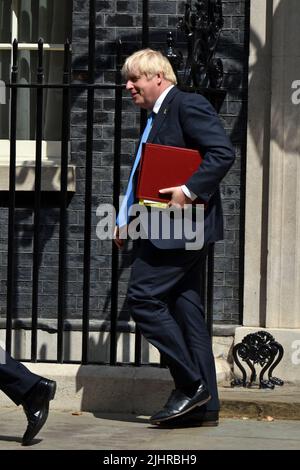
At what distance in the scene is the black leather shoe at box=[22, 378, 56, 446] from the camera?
6266 mm

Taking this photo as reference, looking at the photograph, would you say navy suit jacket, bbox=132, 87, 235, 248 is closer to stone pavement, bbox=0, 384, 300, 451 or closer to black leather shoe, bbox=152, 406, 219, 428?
black leather shoe, bbox=152, 406, 219, 428

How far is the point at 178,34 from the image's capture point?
8492 millimetres

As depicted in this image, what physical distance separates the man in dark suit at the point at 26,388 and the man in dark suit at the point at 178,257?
0.69 metres

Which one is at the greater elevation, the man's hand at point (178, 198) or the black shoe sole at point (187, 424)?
the man's hand at point (178, 198)

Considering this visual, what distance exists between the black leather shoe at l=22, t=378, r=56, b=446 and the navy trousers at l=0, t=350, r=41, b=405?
1.3 inches

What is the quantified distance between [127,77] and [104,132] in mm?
1786

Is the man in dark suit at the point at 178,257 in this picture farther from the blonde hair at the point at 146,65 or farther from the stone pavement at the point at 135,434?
the stone pavement at the point at 135,434

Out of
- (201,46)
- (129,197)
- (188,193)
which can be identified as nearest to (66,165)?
(129,197)

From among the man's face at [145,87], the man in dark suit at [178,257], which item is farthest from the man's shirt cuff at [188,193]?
the man's face at [145,87]

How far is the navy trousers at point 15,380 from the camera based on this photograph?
6301 mm

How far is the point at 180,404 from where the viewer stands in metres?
6.72

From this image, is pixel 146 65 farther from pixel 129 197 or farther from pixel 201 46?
pixel 201 46

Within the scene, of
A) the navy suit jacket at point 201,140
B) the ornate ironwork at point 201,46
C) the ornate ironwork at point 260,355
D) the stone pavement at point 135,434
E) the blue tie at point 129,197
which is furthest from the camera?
the ornate ironwork at point 260,355
